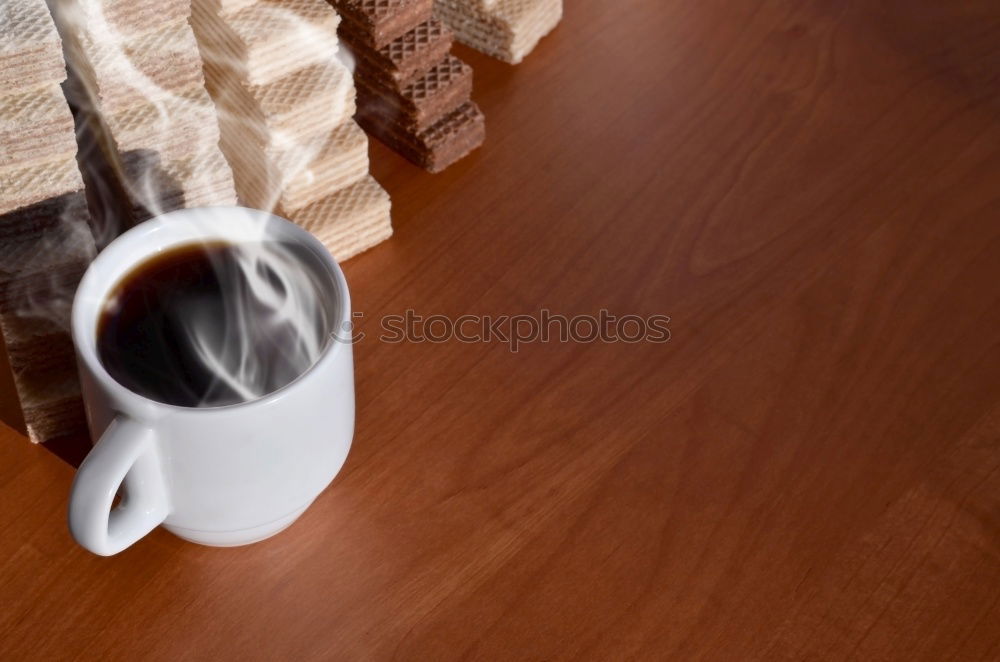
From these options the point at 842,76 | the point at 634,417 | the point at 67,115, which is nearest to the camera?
the point at 67,115

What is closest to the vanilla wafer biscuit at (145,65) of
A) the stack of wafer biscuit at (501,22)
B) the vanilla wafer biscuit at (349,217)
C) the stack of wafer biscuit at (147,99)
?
the stack of wafer biscuit at (147,99)

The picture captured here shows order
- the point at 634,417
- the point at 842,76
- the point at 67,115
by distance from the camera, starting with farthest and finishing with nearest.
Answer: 1. the point at 842,76
2. the point at 634,417
3. the point at 67,115

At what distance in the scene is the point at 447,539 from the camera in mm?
614

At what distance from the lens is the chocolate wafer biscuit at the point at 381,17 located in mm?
705

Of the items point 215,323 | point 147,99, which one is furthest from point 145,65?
point 215,323

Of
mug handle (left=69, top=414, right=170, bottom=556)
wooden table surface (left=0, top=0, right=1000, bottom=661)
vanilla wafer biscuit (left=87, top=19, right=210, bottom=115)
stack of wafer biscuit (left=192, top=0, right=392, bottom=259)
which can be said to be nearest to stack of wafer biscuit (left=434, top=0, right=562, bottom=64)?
wooden table surface (left=0, top=0, right=1000, bottom=661)

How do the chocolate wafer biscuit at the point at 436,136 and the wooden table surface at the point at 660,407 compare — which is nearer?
the wooden table surface at the point at 660,407

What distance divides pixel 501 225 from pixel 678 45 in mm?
210

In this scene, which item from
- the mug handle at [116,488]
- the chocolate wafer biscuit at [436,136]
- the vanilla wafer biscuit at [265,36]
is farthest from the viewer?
the chocolate wafer biscuit at [436,136]

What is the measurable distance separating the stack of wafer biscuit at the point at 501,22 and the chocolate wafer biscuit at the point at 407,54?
0.07 m

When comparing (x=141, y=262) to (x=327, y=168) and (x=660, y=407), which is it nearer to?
(x=327, y=168)

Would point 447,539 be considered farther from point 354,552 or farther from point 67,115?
point 67,115

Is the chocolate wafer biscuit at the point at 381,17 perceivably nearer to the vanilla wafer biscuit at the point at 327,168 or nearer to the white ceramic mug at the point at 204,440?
the vanilla wafer biscuit at the point at 327,168

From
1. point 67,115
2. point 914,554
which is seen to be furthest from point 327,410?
point 914,554
